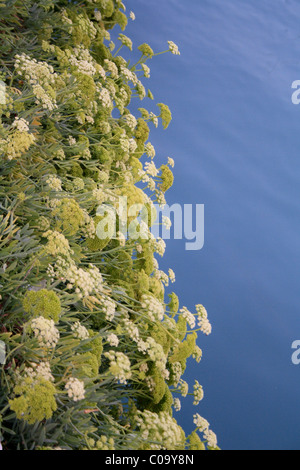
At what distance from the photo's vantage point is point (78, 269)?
4.12 ft

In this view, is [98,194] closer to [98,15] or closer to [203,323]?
[203,323]

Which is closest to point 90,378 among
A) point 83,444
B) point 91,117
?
point 83,444

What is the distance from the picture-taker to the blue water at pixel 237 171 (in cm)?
262

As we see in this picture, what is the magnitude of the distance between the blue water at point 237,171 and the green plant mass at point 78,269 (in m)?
0.98

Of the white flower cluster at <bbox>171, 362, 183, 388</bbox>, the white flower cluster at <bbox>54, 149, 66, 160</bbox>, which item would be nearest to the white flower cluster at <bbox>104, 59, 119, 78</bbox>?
the white flower cluster at <bbox>54, 149, 66, 160</bbox>

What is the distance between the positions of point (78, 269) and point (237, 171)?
1849 millimetres

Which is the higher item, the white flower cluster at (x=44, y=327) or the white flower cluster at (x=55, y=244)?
the white flower cluster at (x=55, y=244)

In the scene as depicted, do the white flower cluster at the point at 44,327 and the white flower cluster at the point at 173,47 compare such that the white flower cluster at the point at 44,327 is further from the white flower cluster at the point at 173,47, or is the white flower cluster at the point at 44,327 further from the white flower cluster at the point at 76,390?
the white flower cluster at the point at 173,47

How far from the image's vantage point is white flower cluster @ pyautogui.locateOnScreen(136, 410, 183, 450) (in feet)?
3.34

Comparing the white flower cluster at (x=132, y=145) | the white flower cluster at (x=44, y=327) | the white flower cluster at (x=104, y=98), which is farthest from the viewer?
the white flower cluster at (x=132, y=145)

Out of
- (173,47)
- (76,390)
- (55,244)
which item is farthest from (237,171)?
(76,390)

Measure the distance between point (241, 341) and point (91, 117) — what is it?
1.49 meters

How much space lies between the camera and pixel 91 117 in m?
1.66

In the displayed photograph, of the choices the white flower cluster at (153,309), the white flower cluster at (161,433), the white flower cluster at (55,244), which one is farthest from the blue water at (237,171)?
the white flower cluster at (55,244)
